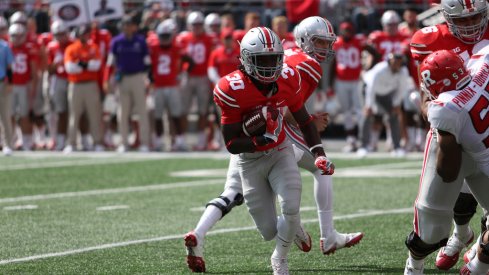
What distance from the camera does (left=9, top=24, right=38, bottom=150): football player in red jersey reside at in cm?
1672

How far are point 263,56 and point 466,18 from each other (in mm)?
1329

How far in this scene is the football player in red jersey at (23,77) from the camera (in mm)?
16719

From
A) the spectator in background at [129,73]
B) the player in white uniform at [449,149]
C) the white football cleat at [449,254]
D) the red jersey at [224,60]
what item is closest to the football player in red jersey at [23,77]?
the spectator in background at [129,73]

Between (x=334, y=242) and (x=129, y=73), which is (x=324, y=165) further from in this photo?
(x=129, y=73)

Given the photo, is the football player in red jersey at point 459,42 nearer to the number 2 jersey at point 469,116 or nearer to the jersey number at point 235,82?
the number 2 jersey at point 469,116

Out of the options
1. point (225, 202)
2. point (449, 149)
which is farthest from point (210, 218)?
point (449, 149)

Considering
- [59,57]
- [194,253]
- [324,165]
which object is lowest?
[59,57]

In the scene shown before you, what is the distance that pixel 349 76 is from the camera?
16.2m

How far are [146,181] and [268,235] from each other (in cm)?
587

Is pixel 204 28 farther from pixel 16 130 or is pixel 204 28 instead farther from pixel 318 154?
pixel 318 154

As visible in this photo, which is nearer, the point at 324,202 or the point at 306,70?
the point at 306,70

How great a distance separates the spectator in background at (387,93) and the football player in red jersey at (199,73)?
8.16 feet

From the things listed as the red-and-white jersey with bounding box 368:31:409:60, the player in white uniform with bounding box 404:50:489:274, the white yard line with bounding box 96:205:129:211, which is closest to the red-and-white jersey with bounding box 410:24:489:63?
the player in white uniform with bounding box 404:50:489:274

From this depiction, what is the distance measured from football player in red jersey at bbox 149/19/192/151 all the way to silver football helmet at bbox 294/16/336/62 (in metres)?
8.48
